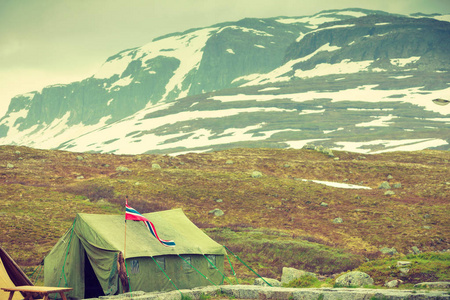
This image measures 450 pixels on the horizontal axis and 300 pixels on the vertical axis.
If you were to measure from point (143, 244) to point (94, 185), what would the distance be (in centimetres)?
3338

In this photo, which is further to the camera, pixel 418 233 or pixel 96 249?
pixel 418 233

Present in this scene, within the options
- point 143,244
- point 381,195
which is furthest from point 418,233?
point 143,244

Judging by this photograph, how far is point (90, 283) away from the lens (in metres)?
29.8

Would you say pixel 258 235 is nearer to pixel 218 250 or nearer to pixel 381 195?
pixel 218 250

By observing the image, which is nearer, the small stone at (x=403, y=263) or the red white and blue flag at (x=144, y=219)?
the red white and blue flag at (x=144, y=219)

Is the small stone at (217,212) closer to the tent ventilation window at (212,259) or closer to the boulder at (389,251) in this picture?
the boulder at (389,251)

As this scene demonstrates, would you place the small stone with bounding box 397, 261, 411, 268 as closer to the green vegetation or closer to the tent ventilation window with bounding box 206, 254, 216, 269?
the green vegetation

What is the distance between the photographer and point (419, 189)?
216 ft

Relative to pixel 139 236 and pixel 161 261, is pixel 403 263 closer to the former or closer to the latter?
pixel 161 261

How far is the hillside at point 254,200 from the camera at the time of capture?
141 feet

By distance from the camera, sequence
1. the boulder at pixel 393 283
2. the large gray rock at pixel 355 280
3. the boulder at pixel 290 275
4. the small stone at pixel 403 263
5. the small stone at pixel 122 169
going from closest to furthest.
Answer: the boulder at pixel 393 283 < the large gray rock at pixel 355 280 < the small stone at pixel 403 263 < the boulder at pixel 290 275 < the small stone at pixel 122 169

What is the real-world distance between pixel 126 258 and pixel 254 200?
110ft

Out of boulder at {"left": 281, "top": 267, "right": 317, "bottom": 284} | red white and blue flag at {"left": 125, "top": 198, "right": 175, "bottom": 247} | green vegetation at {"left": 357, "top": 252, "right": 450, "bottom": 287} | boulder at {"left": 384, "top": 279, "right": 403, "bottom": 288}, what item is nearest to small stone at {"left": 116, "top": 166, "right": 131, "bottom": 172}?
boulder at {"left": 281, "top": 267, "right": 317, "bottom": 284}

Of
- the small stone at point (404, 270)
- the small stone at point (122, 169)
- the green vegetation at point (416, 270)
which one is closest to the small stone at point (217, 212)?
the small stone at point (122, 169)
